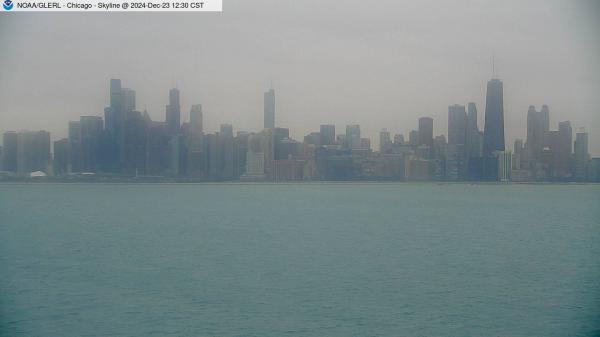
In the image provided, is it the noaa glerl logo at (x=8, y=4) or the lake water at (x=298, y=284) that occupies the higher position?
the noaa glerl logo at (x=8, y=4)

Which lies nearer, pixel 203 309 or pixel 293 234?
pixel 203 309

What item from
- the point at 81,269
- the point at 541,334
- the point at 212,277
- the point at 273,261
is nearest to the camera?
the point at 541,334

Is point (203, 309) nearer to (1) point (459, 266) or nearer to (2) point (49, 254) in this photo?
(1) point (459, 266)

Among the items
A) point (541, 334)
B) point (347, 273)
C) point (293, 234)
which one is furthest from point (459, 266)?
point (293, 234)

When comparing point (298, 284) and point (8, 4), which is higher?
point (8, 4)

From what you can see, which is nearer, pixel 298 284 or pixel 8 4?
pixel 8 4

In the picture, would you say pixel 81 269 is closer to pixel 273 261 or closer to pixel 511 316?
pixel 273 261

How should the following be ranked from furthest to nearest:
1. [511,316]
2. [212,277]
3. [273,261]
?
[273,261] → [212,277] → [511,316]

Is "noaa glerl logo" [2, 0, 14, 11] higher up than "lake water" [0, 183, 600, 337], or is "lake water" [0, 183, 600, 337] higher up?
"noaa glerl logo" [2, 0, 14, 11]

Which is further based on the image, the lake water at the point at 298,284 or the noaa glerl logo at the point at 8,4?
the lake water at the point at 298,284

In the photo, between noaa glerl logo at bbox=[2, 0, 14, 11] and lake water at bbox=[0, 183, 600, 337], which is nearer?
noaa glerl logo at bbox=[2, 0, 14, 11]
